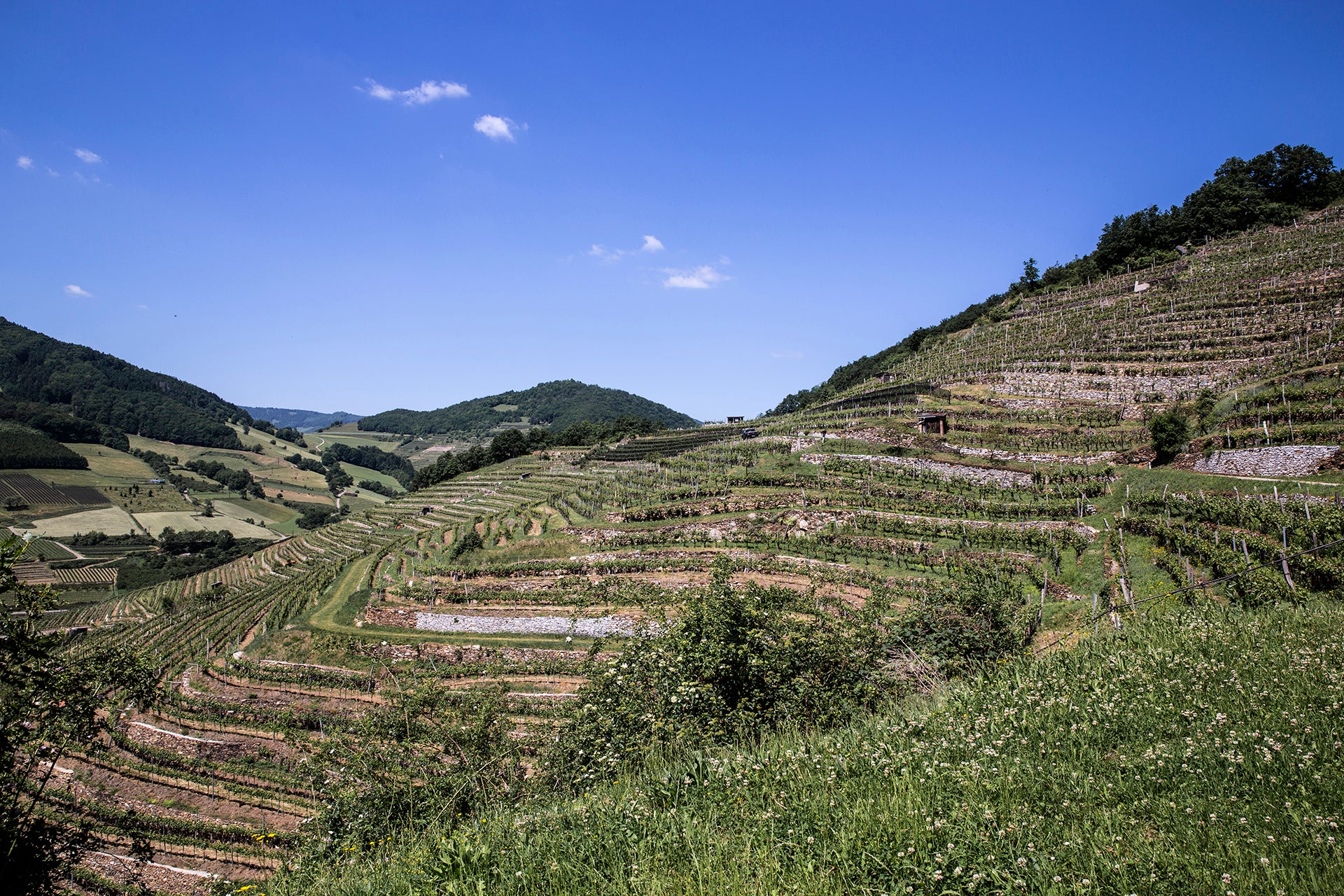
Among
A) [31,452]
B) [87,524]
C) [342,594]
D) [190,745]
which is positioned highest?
[31,452]

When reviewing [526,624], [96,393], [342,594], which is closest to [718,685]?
[526,624]

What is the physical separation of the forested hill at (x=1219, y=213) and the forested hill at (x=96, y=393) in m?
149

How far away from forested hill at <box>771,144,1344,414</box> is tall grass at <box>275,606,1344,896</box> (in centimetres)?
7092

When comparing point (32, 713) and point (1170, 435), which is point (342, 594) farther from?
point (1170, 435)

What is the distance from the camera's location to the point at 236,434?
152 meters

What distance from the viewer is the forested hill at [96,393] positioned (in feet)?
455

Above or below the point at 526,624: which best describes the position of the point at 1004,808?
above

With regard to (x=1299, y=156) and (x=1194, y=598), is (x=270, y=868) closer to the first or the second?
(x=1194, y=598)

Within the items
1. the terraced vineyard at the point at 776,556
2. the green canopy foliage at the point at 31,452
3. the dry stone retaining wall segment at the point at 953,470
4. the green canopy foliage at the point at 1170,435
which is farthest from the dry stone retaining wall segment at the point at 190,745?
the green canopy foliage at the point at 31,452

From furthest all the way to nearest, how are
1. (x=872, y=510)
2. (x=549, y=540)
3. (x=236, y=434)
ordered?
(x=236, y=434) < (x=549, y=540) < (x=872, y=510)

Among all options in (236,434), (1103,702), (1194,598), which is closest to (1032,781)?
(1103,702)

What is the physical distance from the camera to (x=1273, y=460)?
24094 millimetres

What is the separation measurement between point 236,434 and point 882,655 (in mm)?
183434

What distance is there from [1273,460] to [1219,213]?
69007 millimetres
